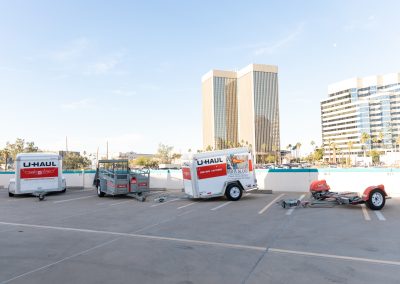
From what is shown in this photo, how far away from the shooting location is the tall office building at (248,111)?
583 feet

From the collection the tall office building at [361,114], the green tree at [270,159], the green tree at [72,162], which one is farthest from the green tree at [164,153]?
the tall office building at [361,114]

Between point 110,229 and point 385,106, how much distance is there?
565ft

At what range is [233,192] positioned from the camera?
16.0 m

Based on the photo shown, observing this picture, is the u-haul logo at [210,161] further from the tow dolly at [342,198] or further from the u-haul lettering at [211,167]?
the tow dolly at [342,198]

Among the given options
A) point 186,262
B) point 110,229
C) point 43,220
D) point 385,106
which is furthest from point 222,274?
point 385,106

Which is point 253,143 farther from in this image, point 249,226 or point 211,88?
point 249,226

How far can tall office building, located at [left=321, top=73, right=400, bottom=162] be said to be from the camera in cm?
15262

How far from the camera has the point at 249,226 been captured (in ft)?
30.9

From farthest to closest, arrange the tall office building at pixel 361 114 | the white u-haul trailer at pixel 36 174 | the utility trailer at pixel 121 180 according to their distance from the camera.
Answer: the tall office building at pixel 361 114
the white u-haul trailer at pixel 36 174
the utility trailer at pixel 121 180

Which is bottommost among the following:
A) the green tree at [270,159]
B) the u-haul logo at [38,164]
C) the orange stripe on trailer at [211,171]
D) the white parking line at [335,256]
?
the green tree at [270,159]

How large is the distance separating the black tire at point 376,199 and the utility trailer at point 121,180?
35.7 ft

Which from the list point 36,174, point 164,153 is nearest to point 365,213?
point 36,174

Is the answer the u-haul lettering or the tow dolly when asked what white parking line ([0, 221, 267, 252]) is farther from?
the u-haul lettering

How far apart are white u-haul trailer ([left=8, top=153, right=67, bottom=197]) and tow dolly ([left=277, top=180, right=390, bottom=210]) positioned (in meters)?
14.9
